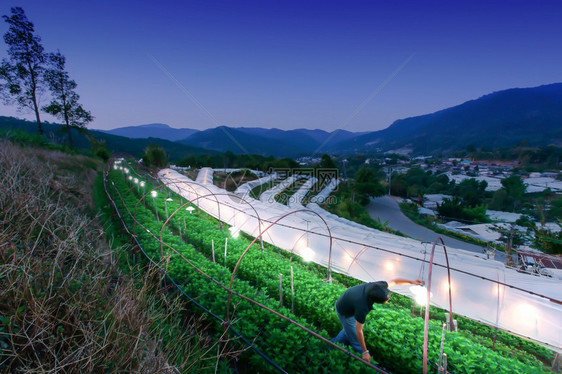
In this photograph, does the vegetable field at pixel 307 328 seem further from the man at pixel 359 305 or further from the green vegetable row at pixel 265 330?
the man at pixel 359 305

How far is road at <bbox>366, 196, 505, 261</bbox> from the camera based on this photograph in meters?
25.6

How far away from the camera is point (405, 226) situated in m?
33.2

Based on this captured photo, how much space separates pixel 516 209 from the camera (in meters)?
54.0

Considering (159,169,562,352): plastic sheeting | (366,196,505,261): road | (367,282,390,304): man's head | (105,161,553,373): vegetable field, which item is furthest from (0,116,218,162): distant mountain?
(367,282,390,304): man's head

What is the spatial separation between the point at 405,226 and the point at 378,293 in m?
32.8

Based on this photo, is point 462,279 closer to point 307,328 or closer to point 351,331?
point 351,331

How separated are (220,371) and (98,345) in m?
2.53

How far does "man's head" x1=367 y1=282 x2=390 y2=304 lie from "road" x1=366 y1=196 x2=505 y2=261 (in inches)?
640

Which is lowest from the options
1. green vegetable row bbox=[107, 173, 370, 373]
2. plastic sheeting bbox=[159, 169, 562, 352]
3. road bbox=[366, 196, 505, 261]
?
road bbox=[366, 196, 505, 261]

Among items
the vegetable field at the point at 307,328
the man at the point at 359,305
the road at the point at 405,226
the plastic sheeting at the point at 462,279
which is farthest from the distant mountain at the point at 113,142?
the man at the point at 359,305

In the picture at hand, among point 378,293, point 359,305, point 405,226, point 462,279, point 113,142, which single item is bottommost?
point 405,226

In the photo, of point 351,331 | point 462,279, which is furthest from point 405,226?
point 351,331

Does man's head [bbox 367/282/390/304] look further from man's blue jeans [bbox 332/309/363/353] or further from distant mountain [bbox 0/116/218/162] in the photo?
distant mountain [bbox 0/116/218/162]

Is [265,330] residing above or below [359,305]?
below
